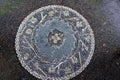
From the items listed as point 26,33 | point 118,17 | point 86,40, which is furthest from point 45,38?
point 118,17

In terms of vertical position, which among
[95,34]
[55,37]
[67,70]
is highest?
[55,37]

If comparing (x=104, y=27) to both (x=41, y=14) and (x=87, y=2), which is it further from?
(x=41, y=14)

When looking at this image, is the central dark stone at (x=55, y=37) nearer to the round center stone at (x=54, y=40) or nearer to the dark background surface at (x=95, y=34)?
the round center stone at (x=54, y=40)

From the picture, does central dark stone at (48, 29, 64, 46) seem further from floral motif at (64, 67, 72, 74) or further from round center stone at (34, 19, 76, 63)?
floral motif at (64, 67, 72, 74)

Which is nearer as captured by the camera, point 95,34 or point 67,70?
point 67,70

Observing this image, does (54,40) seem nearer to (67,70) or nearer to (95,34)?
(67,70)

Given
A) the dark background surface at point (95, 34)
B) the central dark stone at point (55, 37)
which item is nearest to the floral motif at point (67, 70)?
the dark background surface at point (95, 34)

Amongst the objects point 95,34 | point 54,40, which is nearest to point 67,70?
point 54,40
